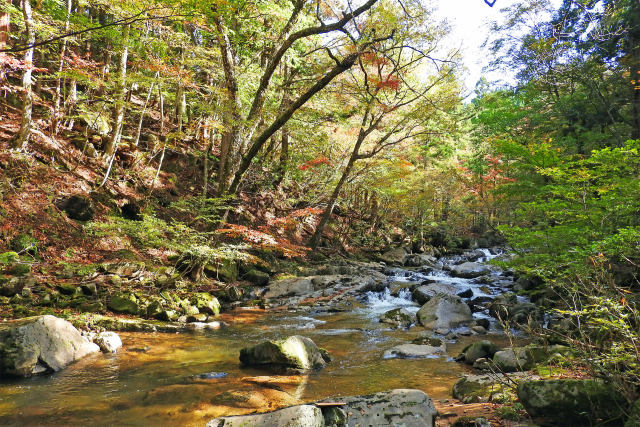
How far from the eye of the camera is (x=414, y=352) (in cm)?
638

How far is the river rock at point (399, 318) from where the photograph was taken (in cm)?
860

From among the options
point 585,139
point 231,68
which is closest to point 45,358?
point 231,68

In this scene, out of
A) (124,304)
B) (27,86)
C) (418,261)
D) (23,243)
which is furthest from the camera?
(418,261)

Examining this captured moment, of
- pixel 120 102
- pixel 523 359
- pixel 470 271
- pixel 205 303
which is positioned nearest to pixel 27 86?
pixel 120 102

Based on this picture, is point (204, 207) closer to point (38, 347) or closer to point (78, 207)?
point (78, 207)

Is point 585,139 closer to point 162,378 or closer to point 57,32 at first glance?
point 162,378

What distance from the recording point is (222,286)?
34.6ft

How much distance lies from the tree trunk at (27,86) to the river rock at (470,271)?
1572cm

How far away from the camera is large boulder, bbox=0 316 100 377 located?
4.62m

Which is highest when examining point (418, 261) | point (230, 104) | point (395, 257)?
point (230, 104)

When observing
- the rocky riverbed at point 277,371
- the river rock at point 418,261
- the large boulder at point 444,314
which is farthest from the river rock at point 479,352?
the river rock at point 418,261

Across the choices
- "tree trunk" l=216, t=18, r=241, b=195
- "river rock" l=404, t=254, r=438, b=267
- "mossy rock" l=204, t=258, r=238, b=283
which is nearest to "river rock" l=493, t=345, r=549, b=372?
"mossy rock" l=204, t=258, r=238, b=283

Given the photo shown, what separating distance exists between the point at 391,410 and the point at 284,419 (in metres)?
1.02

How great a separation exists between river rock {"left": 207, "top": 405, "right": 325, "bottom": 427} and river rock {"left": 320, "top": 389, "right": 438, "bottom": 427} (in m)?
0.36
